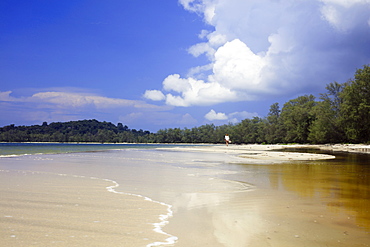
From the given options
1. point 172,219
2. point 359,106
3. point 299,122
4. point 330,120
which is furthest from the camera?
point 299,122

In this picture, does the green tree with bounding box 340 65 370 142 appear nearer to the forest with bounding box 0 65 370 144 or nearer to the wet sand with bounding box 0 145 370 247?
the forest with bounding box 0 65 370 144

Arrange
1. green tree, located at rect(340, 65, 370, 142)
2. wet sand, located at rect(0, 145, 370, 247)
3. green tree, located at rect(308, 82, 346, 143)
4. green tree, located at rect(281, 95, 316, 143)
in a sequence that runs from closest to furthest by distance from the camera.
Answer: wet sand, located at rect(0, 145, 370, 247), green tree, located at rect(340, 65, 370, 142), green tree, located at rect(308, 82, 346, 143), green tree, located at rect(281, 95, 316, 143)

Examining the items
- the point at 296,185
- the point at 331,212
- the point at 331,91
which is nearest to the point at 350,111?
the point at 331,91

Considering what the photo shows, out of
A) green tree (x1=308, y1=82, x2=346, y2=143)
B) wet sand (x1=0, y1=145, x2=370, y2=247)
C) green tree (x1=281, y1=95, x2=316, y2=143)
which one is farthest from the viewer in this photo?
green tree (x1=281, y1=95, x2=316, y2=143)

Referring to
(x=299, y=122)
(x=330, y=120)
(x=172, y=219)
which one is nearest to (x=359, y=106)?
Answer: (x=330, y=120)

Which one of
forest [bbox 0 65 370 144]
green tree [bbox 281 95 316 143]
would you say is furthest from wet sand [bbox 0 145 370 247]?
green tree [bbox 281 95 316 143]

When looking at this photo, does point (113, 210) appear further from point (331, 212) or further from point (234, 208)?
point (331, 212)

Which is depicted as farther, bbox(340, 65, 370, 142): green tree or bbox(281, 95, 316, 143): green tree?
bbox(281, 95, 316, 143): green tree

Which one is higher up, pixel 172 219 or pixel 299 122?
Result: pixel 299 122

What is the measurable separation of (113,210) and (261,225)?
11.2 ft

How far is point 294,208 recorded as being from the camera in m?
6.97

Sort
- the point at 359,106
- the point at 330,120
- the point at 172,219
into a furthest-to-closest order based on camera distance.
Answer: the point at 330,120 < the point at 359,106 < the point at 172,219

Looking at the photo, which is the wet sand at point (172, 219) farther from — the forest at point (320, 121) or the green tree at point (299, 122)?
the green tree at point (299, 122)

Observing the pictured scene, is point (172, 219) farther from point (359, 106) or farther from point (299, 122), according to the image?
point (299, 122)
